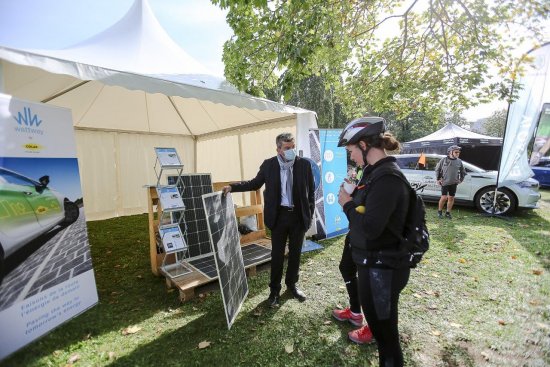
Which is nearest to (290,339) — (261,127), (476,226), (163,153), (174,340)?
(174,340)

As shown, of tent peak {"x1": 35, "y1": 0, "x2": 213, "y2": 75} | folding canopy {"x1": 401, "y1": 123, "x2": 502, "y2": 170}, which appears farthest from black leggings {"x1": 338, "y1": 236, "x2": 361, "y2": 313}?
folding canopy {"x1": 401, "y1": 123, "x2": 502, "y2": 170}

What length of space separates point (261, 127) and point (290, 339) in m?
4.74

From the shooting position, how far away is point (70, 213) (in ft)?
9.57

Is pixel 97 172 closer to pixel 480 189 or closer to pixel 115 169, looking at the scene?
pixel 115 169

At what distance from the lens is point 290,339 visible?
2637mm

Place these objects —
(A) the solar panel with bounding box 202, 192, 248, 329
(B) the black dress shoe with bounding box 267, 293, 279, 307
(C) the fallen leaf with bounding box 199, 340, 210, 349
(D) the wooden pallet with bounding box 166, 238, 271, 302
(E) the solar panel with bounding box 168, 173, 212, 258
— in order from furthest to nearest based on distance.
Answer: (E) the solar panel with bounding box 168, 173, 212, 258
(D) the wooden pallet with bounding box 166, 238, 271, 302
(B) the black dress shoe with bounding box 267, 293, 279, 307
(A) the solar panel with bounding box 202, 192, 248, 329
(C) the fallen leaf with bounding box 199, 340, 210, 349

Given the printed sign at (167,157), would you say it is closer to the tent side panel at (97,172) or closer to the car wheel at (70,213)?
the car wheel at (70,213)

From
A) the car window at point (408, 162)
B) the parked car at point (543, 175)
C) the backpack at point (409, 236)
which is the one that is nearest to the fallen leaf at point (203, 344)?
the backpack at point (409, 236)

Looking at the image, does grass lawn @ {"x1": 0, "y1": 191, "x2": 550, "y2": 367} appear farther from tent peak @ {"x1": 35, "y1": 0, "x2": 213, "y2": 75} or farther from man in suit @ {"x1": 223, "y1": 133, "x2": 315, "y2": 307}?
tent peak @ {"x1": 35, "y1": 0, "x2": 213, "y2": 75}

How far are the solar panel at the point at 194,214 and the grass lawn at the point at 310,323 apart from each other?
74 centimetres

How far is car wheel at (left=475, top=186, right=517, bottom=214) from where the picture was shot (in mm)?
7527

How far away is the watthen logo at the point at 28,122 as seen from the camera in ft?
7.91

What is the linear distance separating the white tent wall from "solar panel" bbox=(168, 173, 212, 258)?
10.6 feet

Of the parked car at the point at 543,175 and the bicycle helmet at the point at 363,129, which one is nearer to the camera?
the bicycle helmet at the point at 363,129
